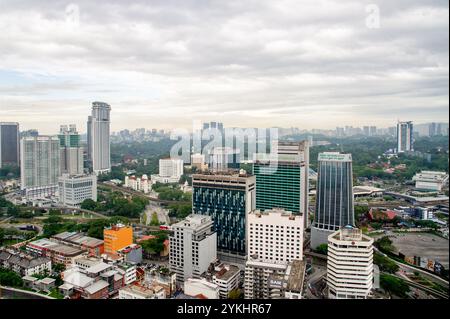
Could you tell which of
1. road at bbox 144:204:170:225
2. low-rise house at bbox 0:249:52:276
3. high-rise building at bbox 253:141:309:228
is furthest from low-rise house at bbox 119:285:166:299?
road at bbox 144:204:170:225

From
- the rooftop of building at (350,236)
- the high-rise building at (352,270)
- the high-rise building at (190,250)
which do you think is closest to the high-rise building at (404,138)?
the rooftop of building at (350,236)

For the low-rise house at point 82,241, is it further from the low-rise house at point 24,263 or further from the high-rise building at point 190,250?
the high-rise building at point 190,250

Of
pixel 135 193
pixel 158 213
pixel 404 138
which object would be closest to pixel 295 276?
pixel 404 138

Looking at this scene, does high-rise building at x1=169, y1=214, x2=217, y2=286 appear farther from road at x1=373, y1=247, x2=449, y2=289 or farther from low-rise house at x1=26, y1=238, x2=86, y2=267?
road at x1=373, y1=247, x2=449, y2=289
